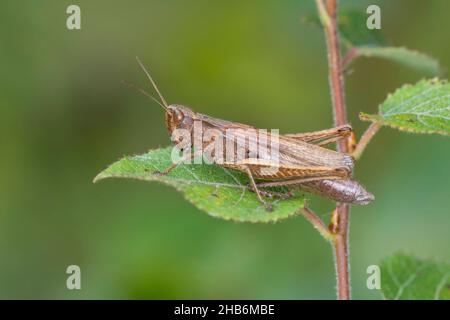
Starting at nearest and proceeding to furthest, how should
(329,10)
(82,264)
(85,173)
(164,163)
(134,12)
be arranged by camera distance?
(164,163) < (329,10) < (82,264) < (85,173) < (134,12)

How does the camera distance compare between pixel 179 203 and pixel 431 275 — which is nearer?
pixel 431 275

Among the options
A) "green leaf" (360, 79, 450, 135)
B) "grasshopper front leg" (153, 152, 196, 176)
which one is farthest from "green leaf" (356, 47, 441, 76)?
"grasshopper front leg" (153, 152, 196, 176)

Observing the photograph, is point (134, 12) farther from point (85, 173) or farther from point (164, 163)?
point (164, 163)

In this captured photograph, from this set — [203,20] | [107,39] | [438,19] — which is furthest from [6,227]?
[438,19]

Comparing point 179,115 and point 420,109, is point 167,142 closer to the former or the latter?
point 179,115

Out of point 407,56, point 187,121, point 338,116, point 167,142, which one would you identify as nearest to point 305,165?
point 338,116

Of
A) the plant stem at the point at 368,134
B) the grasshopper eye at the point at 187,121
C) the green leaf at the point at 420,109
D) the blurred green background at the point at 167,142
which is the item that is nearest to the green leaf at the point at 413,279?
the plant stem at the point at 368,134

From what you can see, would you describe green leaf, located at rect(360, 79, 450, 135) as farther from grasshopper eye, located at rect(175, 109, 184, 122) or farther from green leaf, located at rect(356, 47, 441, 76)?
grasshopper eye, located at rect(175, 109, 184, 122)
